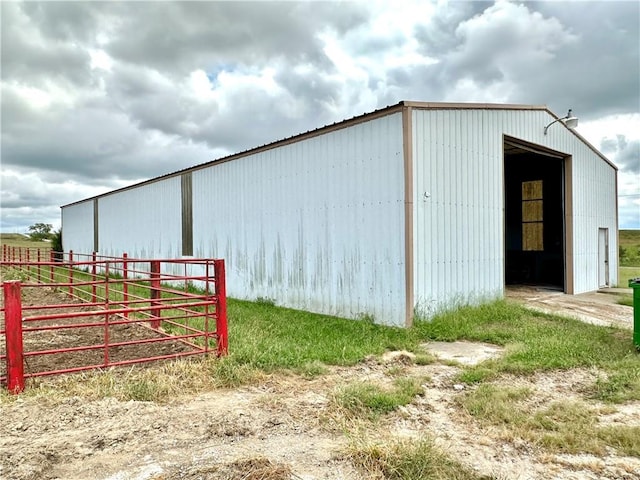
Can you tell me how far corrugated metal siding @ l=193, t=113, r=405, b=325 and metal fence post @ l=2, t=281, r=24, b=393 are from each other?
18.2ft

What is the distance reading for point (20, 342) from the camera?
14.5ft

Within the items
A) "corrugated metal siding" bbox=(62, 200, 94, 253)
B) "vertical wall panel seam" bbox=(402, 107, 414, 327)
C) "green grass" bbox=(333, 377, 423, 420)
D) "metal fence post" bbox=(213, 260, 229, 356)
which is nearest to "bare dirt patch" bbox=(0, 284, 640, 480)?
"green grass" bbox=(333, 377, 423, 420)

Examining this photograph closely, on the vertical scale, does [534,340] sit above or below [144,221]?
below

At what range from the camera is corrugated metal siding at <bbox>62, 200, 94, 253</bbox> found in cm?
2373

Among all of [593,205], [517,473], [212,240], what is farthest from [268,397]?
[593,205]

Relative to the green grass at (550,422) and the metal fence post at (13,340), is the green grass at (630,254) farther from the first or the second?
the metal fence post at (13,340)

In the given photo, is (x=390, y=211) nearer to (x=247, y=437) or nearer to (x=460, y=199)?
(x=460, y=199)

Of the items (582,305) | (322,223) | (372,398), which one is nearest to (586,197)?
(582,305)

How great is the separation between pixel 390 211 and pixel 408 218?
0.47 metres

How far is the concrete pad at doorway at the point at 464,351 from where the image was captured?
6.05 m

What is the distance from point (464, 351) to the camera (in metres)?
6.49

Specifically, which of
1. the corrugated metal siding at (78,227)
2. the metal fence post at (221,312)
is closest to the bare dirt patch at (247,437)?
the metal fence post at (221,312)

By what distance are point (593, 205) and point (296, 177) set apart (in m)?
9.59

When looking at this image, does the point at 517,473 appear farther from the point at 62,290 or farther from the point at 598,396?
the point at 62,290
